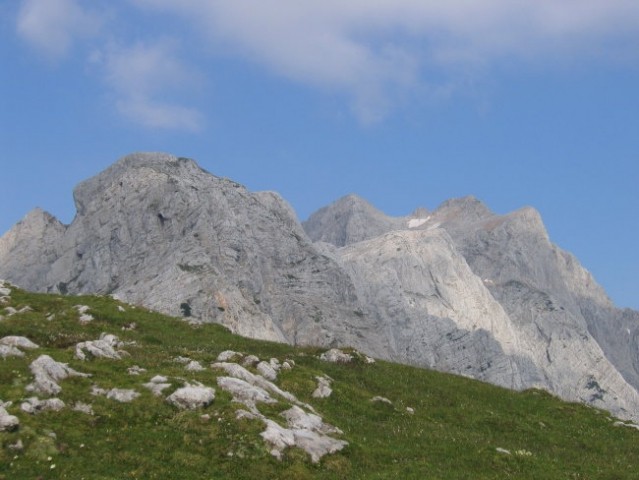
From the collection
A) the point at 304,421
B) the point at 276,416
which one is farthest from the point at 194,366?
the point at 304,421

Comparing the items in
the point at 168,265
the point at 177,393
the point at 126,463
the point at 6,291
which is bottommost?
the point at 126,463

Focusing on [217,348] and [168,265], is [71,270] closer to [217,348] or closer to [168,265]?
[168,265]

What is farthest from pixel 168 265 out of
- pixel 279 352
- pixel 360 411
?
pixel 360 411

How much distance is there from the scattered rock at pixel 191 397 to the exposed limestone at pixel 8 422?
640 centimetres

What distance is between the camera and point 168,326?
57031 mm

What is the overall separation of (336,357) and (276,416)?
19185mm

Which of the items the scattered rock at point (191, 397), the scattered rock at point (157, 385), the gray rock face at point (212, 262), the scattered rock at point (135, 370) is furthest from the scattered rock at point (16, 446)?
the gray rock face at point (212, 262)

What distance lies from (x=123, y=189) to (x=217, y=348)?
15525 cm

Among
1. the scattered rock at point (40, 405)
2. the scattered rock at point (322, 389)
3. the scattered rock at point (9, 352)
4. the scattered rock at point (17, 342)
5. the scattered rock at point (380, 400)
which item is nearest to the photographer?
the scattered rock at point (40, 405)

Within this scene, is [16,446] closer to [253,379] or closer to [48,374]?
[48,374]

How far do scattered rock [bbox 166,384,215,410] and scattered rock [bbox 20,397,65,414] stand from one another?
4.46 metres

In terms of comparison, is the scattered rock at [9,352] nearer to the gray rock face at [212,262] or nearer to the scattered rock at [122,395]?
the scattered rock at [122,395]

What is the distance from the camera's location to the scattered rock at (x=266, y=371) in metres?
41.9

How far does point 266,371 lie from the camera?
4219 cm
